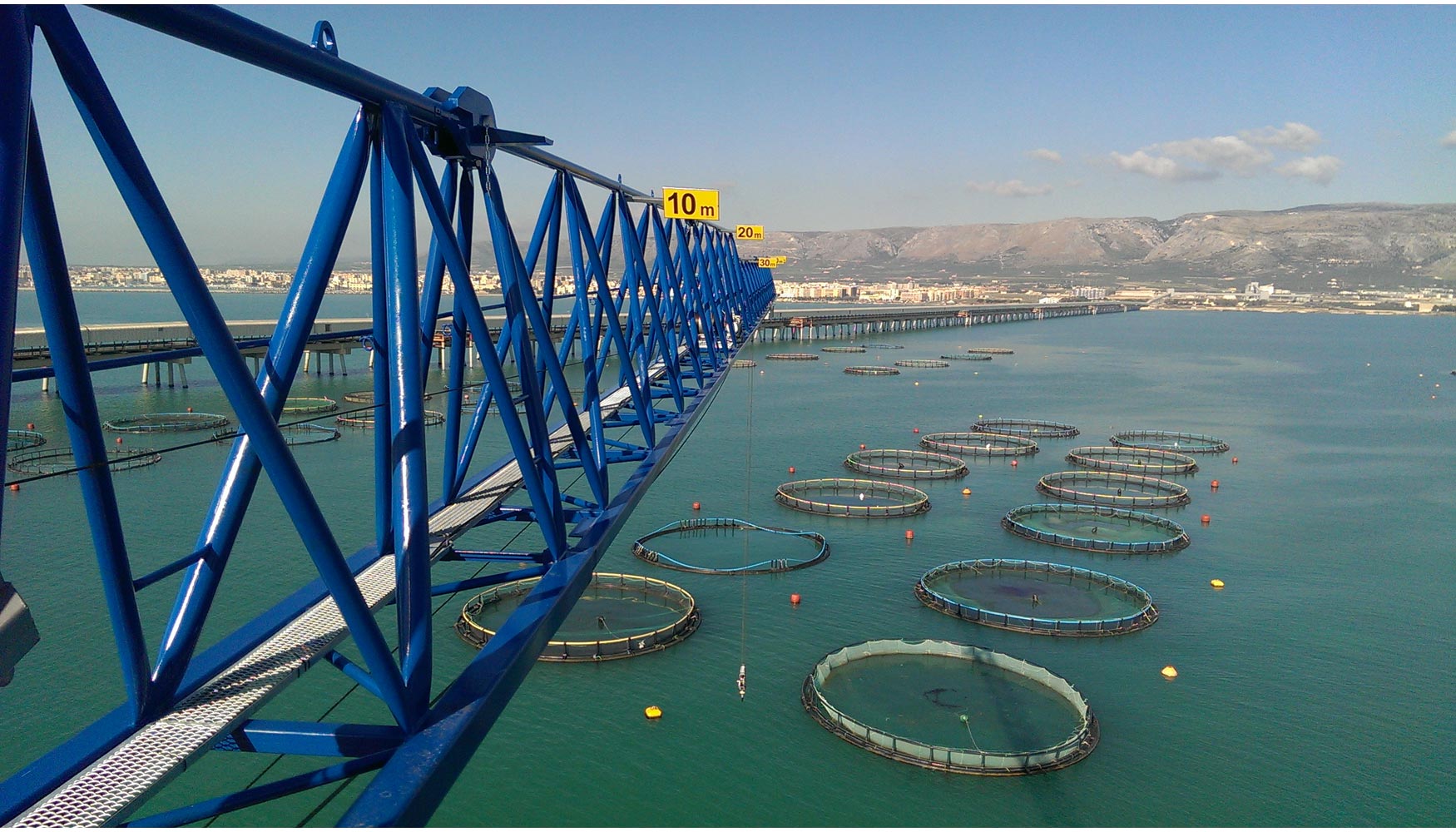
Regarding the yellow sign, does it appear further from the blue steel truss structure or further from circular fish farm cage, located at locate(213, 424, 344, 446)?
circular fish farm cage, located at locate(213, 424, 344, 446)

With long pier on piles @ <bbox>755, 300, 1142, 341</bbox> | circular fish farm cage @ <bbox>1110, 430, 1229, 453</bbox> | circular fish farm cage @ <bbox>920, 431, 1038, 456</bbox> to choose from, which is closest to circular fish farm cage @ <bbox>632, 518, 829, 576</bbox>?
circular fish farm cage @ <bbox>920, 431, 1038, 456</bbox>

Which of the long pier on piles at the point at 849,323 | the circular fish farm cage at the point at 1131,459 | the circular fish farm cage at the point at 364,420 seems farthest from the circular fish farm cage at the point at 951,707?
the long pier on piles at the point at 849,323

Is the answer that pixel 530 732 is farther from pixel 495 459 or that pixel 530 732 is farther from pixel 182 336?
pixel 182 336

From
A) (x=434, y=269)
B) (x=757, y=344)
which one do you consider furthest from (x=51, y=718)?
(x=757, y=344)

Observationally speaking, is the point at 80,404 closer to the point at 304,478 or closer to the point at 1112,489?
the point at 304,478

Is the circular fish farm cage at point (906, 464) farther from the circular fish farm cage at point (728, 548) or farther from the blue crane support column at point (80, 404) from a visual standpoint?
the blue crane support column at point (80, 404)

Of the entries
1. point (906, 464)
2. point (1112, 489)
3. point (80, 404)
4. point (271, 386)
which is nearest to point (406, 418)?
point (271, 386)
